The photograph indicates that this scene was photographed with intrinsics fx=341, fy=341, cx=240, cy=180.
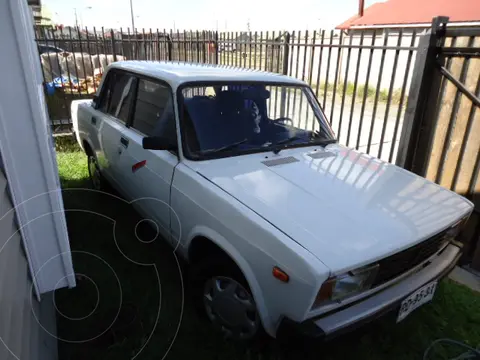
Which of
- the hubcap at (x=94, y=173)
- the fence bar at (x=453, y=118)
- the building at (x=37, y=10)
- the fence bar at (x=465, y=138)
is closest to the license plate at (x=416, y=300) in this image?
the fence bar at (x=465, y=138)

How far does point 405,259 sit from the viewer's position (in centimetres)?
201

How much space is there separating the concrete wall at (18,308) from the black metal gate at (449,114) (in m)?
3.87

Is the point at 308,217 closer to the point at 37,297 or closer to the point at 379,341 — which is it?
the point at 379,341

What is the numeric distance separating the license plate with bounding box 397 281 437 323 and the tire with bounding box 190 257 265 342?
0.87 meters

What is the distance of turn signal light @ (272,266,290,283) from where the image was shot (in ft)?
5.68

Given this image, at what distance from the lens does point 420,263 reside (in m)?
2.21

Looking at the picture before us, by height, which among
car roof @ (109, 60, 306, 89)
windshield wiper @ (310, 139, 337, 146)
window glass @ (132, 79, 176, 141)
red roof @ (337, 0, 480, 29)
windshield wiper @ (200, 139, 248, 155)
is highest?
red roof @ (337, 0, 480, 29)

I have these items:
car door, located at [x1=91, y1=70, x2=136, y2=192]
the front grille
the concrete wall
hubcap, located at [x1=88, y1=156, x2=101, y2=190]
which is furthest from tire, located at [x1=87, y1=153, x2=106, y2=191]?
the front grille

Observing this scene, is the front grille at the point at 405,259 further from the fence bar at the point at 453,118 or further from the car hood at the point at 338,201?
the fence bar at the point at 453,118

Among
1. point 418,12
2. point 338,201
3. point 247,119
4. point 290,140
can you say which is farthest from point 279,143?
point 418,12

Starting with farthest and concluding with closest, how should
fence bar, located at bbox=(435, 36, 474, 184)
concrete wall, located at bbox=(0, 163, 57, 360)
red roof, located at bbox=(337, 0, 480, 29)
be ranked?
red roof, located at bbox=(337, 0, 480, 29) < fence bar, located at bbox=(435, 36, 474, 184) < concrete wall, located at bbox=(0, 163, 57, 360)

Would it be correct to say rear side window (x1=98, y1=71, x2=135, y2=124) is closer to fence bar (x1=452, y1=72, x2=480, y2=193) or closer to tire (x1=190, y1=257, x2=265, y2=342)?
tire (x1=190, y1=257, x2=265, y2=342)

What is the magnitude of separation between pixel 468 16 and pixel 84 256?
57.7 feet

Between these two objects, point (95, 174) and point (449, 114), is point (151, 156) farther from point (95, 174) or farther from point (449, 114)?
point (449, 114)
